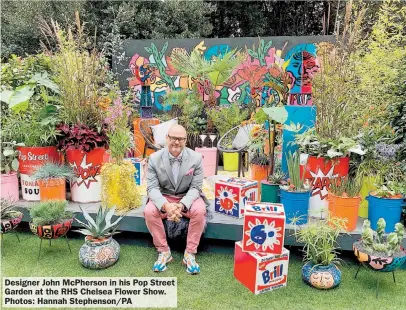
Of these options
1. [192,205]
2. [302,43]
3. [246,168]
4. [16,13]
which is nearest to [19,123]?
[192,205]

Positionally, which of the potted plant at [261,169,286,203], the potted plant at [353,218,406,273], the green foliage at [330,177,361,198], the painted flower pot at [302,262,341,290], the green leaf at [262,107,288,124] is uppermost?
the green leaf at [262,107,288,124]

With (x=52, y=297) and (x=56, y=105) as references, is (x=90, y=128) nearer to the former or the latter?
(x=56, y=105)

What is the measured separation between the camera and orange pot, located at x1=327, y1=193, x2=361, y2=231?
3.25 metres

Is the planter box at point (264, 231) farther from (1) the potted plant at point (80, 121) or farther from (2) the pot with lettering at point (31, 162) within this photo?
(2) the pot with lettering at point (31, 162)

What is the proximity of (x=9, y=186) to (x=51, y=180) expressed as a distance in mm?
558

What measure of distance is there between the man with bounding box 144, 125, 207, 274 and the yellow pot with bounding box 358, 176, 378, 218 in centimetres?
153

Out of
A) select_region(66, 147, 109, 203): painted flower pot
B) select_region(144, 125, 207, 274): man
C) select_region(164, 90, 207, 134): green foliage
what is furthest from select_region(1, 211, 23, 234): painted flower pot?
select_region(164, 90, 207, 134): green foliage

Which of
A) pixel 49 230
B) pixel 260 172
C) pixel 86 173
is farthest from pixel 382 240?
pixel 86 173

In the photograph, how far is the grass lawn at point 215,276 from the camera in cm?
276

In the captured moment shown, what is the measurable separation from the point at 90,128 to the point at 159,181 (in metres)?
1.24

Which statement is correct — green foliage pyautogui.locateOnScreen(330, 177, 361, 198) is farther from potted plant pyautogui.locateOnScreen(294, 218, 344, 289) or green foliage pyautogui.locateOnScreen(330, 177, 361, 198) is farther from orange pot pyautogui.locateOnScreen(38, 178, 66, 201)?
orange pot pyautogui.locateOnScreen(38, 178, 66, 201)

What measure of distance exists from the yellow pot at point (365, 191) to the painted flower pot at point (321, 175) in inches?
8.6

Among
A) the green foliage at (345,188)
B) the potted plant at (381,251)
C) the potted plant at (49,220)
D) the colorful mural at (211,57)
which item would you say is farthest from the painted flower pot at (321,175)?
the colorful mural at (211,57)

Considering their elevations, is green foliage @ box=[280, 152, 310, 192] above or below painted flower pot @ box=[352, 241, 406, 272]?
above
